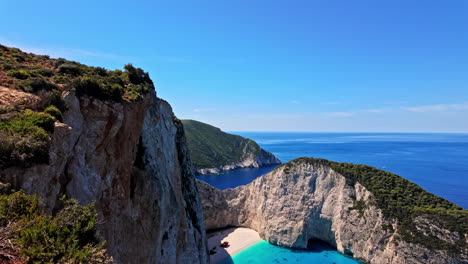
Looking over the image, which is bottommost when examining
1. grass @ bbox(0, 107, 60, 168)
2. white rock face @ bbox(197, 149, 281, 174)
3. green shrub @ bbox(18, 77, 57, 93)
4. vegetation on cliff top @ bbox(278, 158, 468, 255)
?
white rock face @ bbox(197, 149, 281, 174)

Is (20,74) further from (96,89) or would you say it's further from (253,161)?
(253,161)

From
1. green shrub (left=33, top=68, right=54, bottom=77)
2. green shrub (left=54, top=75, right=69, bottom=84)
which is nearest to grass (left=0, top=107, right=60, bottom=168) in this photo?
green shrub (left=54, top=75, right=69, bottom=84)

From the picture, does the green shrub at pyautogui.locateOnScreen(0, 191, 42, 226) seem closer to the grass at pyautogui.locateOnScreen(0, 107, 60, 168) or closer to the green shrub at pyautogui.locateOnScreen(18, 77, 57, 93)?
the grass at pyautogui.locateOnScreen(0, 107, 60, 168)

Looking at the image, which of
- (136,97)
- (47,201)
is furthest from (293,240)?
(47,201)

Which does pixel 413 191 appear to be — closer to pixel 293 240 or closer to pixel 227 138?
pixel 293 240

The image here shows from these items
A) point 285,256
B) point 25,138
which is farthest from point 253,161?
point 25,138
